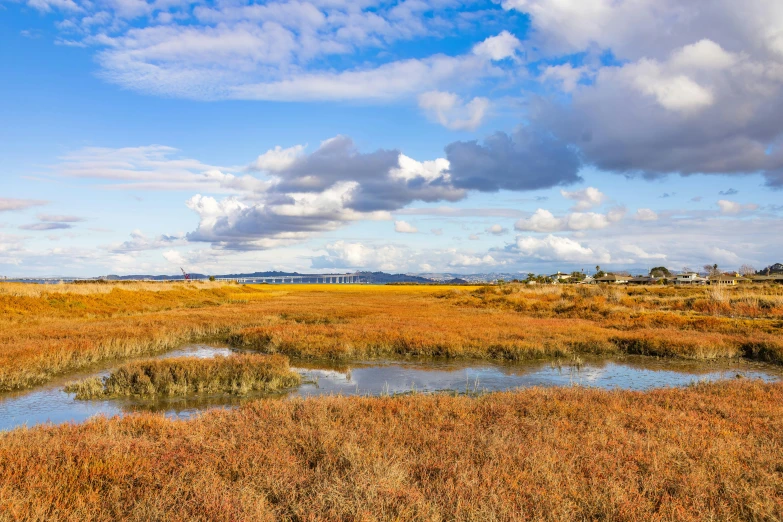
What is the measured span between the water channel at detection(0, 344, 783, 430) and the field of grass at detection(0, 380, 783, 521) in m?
4.65

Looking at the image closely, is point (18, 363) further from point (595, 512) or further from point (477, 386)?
point (595, 512)

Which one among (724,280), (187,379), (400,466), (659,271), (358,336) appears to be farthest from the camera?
(659,271)

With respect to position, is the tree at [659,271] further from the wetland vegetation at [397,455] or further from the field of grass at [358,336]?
the wetland vegetation at [397,455]

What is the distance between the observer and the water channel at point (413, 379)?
14.4 metres

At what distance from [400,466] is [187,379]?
40.9ft

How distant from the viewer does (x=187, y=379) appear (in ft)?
56.6

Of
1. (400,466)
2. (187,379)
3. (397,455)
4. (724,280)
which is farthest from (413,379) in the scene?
(724,280)

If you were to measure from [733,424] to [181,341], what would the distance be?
2721 cm

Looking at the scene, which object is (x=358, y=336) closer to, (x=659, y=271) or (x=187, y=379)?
(x=187, y=379)

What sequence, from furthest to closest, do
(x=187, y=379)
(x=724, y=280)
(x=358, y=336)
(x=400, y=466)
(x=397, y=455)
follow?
(x=724, y=280), (x=358, y=336), (x=187, y=379), (x=397, y=455), (x=400, y=466)

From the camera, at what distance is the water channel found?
14.4 meters

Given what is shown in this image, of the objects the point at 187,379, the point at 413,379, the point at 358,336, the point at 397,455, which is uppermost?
the point at 397,455

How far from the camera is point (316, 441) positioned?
28.4ft

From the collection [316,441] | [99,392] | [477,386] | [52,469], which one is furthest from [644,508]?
[99,392]
